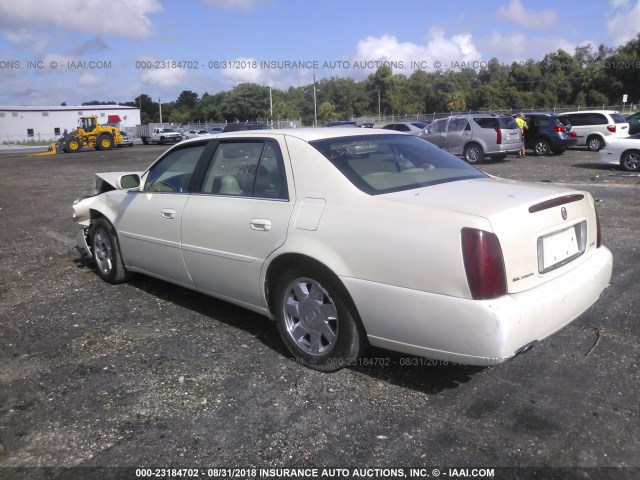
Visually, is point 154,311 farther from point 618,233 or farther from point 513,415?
point 618,233

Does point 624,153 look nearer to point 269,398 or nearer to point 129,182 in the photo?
point 129,182

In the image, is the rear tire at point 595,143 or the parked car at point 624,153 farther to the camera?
the rear tire at point 595,143

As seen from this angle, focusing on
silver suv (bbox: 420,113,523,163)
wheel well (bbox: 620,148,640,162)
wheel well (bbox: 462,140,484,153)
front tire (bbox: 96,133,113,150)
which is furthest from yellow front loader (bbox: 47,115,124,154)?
wheel well (bbox: 620,148,640,162)

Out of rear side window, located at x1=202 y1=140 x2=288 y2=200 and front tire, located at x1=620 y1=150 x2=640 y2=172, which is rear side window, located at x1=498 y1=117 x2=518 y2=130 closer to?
front tire, located at x1=620 y1=150 x2=640 y2=172

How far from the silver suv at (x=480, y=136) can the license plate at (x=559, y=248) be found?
15.6 m

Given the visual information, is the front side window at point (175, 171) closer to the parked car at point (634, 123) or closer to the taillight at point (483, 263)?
the taillight at point (483, 263)

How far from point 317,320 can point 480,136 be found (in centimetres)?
1630

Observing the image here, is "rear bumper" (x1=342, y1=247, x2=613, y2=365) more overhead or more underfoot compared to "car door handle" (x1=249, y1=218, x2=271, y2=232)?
more underfoot

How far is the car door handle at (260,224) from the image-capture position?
12.1 feet

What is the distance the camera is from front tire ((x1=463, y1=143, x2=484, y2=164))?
18578mm

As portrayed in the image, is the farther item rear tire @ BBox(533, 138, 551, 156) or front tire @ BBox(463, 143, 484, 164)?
rear tire @ BBox(533, 138, 551, 156)

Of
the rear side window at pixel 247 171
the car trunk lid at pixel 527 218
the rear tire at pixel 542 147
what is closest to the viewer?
the car trunk lid at pixel 527 218

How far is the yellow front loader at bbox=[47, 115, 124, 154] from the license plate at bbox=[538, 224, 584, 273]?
3885 cm

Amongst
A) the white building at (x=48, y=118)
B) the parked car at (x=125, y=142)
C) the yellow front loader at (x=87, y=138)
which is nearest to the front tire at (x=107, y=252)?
the yellow front loader at (x=87, y=138)
